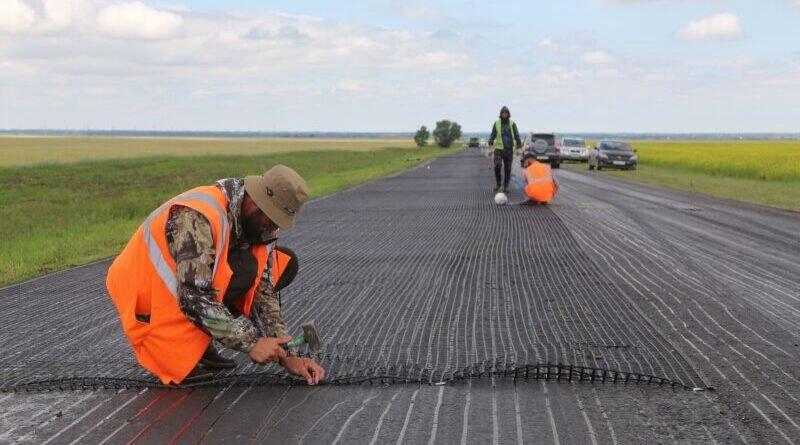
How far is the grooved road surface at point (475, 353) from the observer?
3809 mm

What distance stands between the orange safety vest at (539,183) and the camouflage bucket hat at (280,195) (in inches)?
469

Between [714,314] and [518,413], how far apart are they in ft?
9.28

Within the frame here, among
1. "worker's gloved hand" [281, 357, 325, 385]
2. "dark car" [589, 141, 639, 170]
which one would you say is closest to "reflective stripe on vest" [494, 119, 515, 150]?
"worker's gloved hand" [281, 357, 325, 385]

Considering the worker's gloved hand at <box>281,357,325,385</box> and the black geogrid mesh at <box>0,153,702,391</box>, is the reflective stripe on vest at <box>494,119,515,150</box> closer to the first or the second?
the black geogrid mesh at <box>0,153,702,391</box>

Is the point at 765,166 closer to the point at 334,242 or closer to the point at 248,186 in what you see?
the point at 334,242

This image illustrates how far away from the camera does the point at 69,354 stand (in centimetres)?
527

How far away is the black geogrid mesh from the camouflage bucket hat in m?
1.00

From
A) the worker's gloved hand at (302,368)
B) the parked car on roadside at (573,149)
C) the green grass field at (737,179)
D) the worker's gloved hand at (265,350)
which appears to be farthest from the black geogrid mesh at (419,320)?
the parked car on roadside at (573,149)

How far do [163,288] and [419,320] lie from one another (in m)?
2.34

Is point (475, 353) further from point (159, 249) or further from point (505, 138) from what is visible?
point (505, 138)

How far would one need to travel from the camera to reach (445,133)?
141500 mm

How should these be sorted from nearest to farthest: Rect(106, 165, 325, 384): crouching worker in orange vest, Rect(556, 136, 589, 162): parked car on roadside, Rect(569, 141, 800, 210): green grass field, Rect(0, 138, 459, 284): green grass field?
Rect(106, 165, 325, 384): crouching worker in orange vest < Rect(0, 138, 459, 284): green grass field < Rect(569, 141, 800, 210): green grass field < Rect(556, 136, 589, 162): parked car on roadside

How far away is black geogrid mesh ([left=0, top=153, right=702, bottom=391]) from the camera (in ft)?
15.4

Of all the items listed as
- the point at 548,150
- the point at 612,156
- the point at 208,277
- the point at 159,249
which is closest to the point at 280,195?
the point at 208,277
